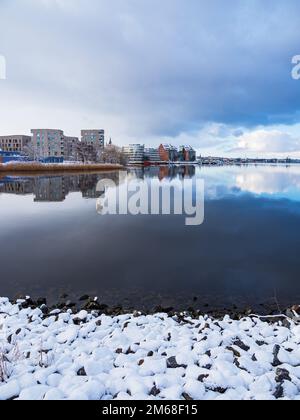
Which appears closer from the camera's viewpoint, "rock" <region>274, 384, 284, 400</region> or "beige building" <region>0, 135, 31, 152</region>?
"rock" <region>274, 384, 284, 400</region>

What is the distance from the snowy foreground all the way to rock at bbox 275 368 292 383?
0.05ft

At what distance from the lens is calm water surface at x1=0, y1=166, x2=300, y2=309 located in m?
8.02

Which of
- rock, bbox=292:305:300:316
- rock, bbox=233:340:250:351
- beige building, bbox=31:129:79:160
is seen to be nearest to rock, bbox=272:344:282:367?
rock, bbox=233:340:250:351

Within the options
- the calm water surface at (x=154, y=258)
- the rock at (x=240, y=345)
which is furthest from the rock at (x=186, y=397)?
the calm water surface at (x=154, y=258)

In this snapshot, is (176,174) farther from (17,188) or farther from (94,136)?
(94,136)

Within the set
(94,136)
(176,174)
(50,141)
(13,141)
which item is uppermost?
(94,136)

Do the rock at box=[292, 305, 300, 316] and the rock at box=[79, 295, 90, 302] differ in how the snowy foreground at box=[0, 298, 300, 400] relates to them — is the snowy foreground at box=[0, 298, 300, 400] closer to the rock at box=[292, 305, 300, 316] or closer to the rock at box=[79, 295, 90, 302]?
the rock at box=[292, 305, 300, 316]

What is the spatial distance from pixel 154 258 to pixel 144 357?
6.25m

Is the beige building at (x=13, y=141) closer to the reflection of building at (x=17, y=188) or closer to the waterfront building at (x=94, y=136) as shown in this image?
the waterfront building at (x=94, y=136)

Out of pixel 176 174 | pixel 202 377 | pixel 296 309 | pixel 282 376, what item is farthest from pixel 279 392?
pixel 176 174

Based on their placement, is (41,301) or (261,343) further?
(41,301)

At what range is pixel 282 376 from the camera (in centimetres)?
419

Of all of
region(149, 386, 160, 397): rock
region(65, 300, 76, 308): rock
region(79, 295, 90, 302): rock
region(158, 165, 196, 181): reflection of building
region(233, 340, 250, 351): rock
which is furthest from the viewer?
region(158, 165, 196, 181): reflection of building
